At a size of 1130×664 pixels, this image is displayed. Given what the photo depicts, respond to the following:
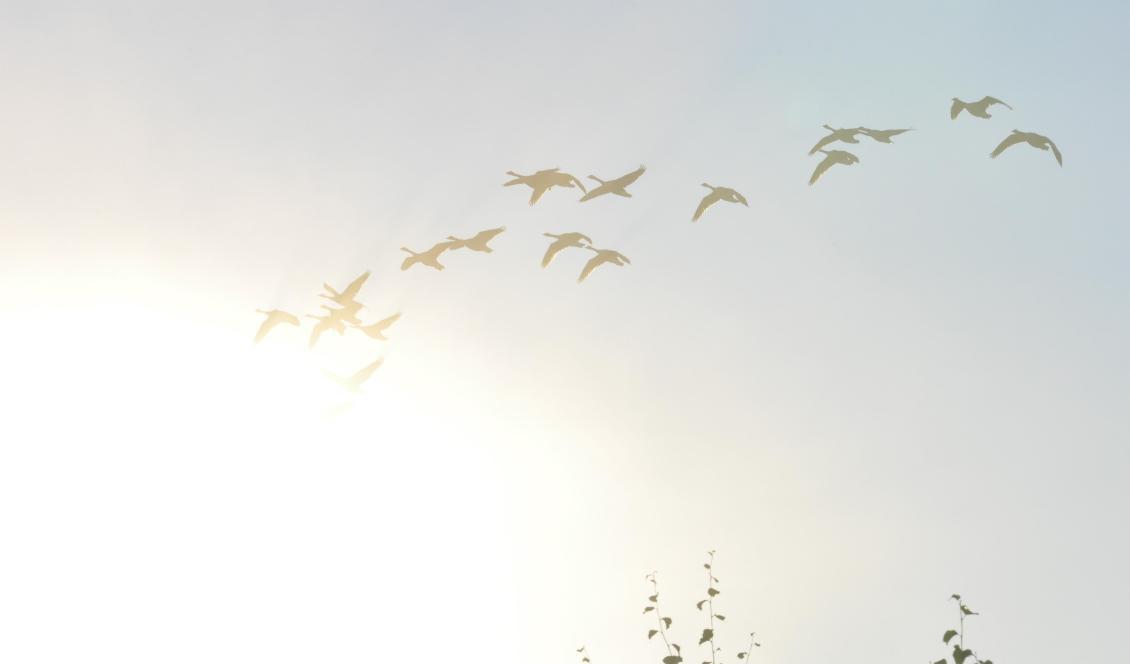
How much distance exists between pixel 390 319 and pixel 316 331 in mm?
2182

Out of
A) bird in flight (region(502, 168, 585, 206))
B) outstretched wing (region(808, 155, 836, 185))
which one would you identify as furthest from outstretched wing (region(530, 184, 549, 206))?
outstretched wing (region(808, 155, 836, 185))

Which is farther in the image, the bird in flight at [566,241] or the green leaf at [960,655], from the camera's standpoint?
the bird in flight at [566,241]

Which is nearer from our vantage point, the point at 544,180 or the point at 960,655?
the point at 960,655

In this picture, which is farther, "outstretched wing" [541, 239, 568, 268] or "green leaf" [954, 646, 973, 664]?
"outstretched wing" [541, 239, 568, 268]

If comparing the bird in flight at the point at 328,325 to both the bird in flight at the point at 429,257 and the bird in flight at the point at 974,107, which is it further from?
the bird in flight at the point at 974,107

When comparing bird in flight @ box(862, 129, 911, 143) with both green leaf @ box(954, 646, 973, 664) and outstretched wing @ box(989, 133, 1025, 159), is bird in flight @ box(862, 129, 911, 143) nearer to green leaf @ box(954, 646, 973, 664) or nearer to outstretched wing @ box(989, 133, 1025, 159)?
outstretched wing @ box(989, 133, 1025, 159)

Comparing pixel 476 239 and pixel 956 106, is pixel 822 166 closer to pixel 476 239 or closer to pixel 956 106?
pixel 956 106

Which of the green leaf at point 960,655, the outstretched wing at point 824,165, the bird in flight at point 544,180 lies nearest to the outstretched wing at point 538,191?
the bird in flight at point 544,180

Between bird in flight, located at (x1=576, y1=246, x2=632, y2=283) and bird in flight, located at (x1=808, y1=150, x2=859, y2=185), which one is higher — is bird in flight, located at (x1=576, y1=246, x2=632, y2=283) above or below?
below

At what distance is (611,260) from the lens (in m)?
22.3

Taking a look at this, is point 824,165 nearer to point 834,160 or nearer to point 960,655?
point 834,160

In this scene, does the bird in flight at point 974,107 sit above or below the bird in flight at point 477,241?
above

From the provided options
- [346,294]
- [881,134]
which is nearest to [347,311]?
[346,294]

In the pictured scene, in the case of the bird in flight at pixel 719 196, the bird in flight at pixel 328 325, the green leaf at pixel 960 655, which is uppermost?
the bird in flight at pixel 719 196
